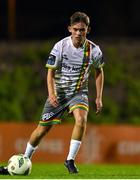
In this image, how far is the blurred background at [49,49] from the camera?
25703 mm

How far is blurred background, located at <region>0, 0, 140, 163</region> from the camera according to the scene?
25.7 metres

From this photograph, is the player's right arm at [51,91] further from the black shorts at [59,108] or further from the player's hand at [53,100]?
the black shorts at [59,108]

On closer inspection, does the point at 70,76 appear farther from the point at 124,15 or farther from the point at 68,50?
the point at 124,15

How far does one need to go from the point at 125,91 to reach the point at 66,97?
50.2 ft

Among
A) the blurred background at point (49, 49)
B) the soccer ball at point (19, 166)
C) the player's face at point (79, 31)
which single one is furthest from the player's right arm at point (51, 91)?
the blurred background at point (49, 49)

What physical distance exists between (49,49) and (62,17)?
4.55m

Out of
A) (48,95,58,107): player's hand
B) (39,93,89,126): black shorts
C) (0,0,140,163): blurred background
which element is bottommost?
(0,0,140,163): blurred background

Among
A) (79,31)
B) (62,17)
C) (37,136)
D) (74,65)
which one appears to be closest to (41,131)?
(37,136)

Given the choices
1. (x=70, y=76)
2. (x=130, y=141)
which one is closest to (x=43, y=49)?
(x=130, y=141)

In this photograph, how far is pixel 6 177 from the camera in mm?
10938

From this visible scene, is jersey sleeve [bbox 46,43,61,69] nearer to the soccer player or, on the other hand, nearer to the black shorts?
the soccer player

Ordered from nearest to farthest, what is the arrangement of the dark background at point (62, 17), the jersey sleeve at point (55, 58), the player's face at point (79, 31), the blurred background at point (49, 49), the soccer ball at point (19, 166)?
the soccer ball at point (19, 166)
the player's face at point (79, 31)
the jersey sleeve at point (55, 58)
the blurred background at point (49, 49)
the dark background at point (62, 17)

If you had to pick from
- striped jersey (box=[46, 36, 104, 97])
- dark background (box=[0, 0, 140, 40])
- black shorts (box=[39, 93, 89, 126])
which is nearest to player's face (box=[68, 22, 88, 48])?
striped jersey (box=[46, 36, 104, 97])

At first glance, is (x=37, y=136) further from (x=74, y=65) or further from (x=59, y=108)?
(x=74, y=65)
